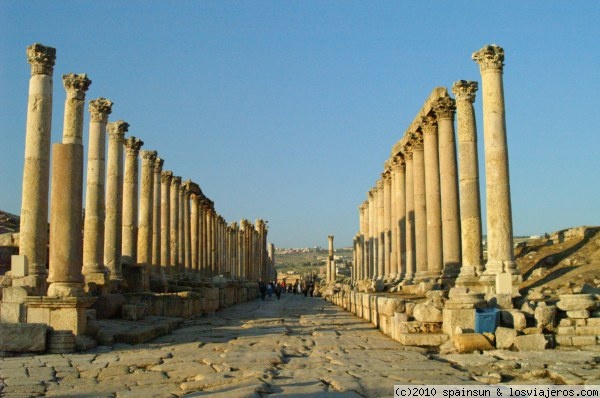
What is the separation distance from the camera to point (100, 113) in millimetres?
21219

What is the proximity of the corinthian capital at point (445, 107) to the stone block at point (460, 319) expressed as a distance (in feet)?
35.4

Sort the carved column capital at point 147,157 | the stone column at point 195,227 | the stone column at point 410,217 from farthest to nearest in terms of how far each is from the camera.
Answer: the stone column at point 195,227 → the stone column at point 410,217 → the carved column capital at point 147,157

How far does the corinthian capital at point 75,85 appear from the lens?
54.6ft

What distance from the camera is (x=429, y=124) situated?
966 inches

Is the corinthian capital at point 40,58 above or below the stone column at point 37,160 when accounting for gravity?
above

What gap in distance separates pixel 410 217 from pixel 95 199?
14.3 meters

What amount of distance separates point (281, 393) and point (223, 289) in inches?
1005

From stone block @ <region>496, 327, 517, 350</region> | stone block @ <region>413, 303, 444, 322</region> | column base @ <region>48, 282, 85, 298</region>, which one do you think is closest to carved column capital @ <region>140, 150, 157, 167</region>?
column base @ <region>48, 282, 85, 298</region>

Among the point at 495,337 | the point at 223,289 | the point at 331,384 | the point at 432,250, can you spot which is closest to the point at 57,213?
the point at 331,384

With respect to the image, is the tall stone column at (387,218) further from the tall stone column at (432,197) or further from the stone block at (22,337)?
the stone block at (22,337)

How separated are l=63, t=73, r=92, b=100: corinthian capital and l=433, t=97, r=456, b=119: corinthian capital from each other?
11.6 metres

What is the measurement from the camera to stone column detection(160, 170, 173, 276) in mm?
31987

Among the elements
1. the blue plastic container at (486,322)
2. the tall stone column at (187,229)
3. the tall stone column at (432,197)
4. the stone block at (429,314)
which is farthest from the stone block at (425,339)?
the tall stone column at (187,229)

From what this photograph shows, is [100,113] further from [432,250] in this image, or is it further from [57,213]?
[432,250]
